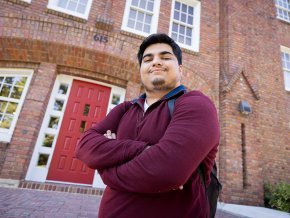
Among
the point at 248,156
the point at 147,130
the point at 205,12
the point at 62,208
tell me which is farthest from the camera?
the point at 205,12

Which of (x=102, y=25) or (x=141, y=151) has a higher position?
(x=102, y=25)

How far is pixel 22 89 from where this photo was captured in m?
5.71

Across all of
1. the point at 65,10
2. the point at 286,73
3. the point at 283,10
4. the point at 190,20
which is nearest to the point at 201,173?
the point at 65,10

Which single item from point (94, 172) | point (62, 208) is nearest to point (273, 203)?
point (94, 172)

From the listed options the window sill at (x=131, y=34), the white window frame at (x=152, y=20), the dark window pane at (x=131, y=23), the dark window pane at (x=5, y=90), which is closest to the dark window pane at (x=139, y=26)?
the dark window pane at (x=131, y=23)

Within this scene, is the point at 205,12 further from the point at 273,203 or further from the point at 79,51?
the point at 273,203

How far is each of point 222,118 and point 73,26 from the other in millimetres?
5445

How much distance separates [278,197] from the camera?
5.69 meters

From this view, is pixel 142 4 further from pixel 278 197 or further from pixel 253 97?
pixel 278 197

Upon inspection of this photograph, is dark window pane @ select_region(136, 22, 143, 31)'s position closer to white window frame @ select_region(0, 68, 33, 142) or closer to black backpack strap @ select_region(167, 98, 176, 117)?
white window frame @ select_region(0, 68, 33, 142)

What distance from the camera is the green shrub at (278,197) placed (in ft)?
17.5

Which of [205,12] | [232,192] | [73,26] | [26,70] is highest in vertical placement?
[205,12]

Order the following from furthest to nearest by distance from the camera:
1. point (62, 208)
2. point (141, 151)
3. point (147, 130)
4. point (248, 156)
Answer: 1. point (248, 156)
2. point (62, 208)
3. point (147, 130)
4. point (141, 151)

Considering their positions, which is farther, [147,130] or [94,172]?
[94,172]
